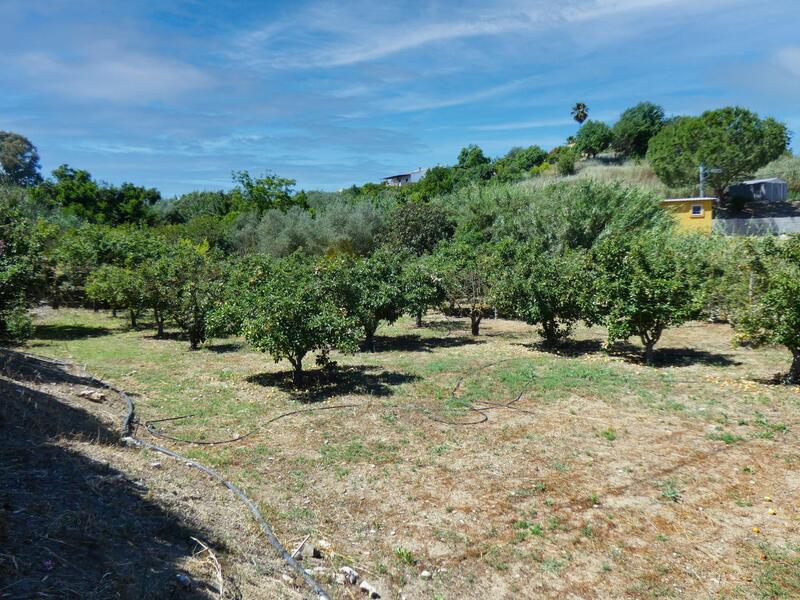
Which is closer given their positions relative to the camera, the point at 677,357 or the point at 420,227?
the point at 677,357

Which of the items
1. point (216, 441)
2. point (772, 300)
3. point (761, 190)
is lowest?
point (216, 441)

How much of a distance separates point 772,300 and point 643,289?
8.33 ft

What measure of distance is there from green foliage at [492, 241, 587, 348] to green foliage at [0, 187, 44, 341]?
12.6 meters

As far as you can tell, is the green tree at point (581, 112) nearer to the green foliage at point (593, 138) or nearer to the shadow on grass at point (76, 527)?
the green foliage at point (593, 138)

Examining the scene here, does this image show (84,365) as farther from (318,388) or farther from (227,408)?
(318,388)

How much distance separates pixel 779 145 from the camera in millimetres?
39406

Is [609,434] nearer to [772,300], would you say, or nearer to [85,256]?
[772,300]

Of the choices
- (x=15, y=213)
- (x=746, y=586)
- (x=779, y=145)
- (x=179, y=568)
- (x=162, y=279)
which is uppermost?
(x=779, y=145)

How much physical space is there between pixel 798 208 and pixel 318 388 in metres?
46.7

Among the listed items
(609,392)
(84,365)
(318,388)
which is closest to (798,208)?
(609,392)

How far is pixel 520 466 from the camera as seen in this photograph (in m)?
6.94

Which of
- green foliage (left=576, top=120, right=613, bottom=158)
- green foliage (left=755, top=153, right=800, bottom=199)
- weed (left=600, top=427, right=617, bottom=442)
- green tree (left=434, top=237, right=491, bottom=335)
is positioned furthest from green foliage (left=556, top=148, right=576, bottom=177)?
weed (left=600, top=427, right=617, bottom=442)

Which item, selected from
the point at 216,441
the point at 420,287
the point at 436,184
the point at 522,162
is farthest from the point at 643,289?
the point at 522,162

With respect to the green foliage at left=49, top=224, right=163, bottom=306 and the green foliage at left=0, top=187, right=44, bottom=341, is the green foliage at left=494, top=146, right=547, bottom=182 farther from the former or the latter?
the green foliage at left=0, top=187, right=44, bottom=341
